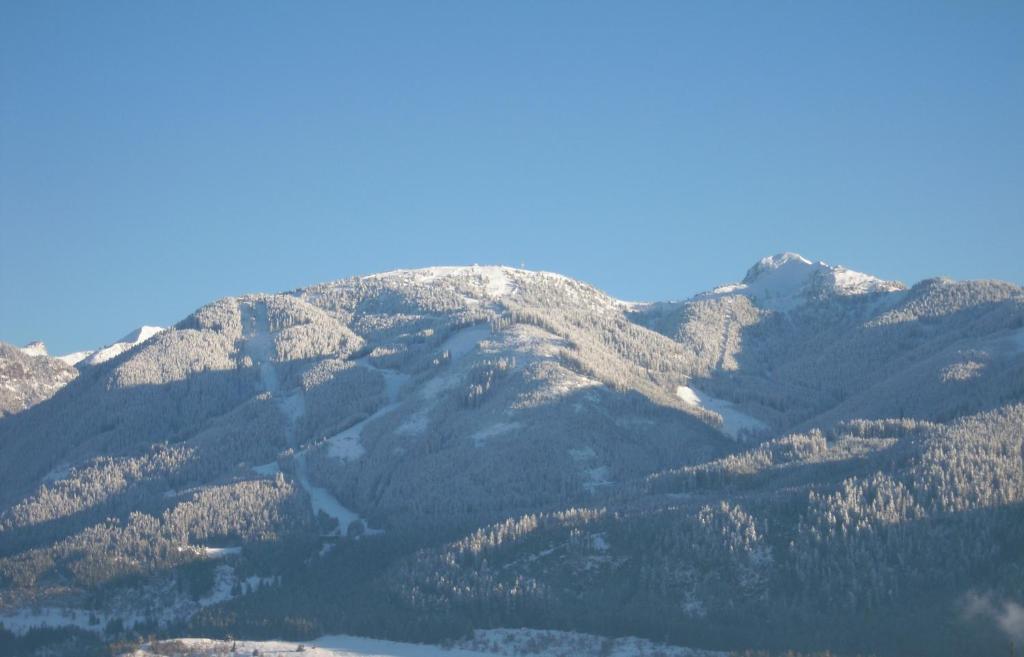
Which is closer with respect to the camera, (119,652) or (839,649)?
(839,649)

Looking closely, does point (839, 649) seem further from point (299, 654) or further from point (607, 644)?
point (299, 654)

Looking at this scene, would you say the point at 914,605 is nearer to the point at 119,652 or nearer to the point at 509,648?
the point at 509,648

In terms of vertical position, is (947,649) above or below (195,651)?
below

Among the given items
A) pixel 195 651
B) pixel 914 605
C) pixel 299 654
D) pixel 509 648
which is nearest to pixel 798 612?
pixel 914 605

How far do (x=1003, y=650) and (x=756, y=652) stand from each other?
1199 inches

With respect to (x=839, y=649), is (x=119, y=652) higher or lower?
higher

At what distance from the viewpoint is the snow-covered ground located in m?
191

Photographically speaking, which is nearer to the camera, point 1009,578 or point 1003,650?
point 1003,650

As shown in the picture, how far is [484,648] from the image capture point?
196625 millimetres

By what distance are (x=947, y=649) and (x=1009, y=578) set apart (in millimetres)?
19625

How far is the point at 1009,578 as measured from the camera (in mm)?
192875

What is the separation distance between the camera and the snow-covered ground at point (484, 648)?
191 m

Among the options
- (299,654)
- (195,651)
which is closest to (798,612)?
(299,654)

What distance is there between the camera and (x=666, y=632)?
639ft
